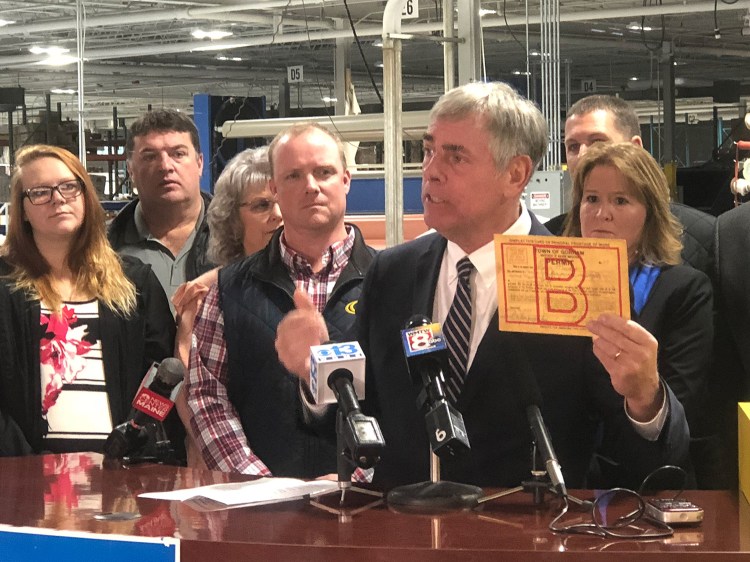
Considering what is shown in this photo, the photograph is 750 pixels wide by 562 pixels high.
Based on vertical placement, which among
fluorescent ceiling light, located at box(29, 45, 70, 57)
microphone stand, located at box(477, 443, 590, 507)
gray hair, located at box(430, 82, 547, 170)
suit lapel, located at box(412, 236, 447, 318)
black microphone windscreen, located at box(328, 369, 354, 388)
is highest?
fluorescent ceiling light, located at box(29, 45, 70, 57)

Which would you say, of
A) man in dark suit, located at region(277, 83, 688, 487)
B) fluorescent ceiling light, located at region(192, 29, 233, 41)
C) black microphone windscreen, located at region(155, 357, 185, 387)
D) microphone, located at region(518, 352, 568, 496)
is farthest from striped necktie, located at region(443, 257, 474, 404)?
fluorescent ceiling light, located at region(192, 29, 233, 41)

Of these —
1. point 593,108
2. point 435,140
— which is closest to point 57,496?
point 435,140

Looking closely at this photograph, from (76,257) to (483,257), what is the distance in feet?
4.46

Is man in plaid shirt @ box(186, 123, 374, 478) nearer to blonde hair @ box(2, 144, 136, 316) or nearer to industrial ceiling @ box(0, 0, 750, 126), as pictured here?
blonde hair @ box(2, 144, 136, 316)

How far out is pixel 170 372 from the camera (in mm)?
2422

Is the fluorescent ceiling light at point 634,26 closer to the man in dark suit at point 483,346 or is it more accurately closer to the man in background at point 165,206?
the man in background at point 165,206

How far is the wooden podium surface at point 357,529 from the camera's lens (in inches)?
69.1

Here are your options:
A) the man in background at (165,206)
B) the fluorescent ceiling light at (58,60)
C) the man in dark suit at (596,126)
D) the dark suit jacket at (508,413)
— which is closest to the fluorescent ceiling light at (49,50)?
the fluorescent ceiling light at (58,60)

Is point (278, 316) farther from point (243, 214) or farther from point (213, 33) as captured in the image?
point (213, 33)

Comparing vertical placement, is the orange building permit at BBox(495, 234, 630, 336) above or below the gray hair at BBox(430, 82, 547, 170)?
below

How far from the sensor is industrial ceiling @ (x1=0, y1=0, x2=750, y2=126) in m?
14.2

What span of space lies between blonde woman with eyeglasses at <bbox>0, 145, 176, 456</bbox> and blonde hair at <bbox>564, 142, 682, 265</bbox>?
1.31 m

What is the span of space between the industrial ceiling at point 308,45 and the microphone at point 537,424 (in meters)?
8.25

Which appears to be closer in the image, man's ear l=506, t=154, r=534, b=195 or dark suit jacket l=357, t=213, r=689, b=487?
dark suit jacket l=357, t=213, r=689, b=487
